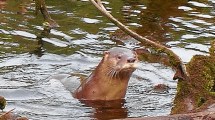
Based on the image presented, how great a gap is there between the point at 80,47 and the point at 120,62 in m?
2.98

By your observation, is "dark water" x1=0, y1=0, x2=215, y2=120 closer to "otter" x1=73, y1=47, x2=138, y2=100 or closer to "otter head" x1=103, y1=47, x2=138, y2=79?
"otter" x1=73, y1=47, x2=138, y2=100

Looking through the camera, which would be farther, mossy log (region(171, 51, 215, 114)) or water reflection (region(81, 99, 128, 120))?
water reflection (region(81, 99, 128, 120))

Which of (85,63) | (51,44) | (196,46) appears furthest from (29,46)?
(196,46)

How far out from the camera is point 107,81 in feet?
28.2

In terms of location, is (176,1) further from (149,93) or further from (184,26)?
(149,93)

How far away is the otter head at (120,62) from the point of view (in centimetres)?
816

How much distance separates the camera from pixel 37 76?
952 cm

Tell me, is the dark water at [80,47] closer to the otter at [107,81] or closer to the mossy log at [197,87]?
the otter at [107,81]

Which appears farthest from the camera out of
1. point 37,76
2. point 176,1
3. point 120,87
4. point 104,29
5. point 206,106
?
point 176,1

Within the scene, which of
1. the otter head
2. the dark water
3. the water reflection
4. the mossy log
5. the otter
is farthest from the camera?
the otter

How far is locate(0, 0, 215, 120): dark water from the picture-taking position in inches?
327

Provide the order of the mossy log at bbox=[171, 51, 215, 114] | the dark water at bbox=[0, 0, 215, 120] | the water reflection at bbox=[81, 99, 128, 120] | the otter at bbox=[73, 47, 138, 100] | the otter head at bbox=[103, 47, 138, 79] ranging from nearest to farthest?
the mossy log at bbox=[171, 51, 215, 114] → the water reflection at bbox=[81, 99, 128, 120] → the otter head at bbox=[103, 47, 138, 79] → the dark water at bbox=[0, 0, 215, 120] → the otter at bbox=[73, 47, 138, 100]

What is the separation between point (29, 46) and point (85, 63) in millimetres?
1250

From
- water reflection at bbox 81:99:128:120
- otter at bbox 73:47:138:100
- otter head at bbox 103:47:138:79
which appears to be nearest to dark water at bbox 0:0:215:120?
water reflection at bbox 81:99:128:120
